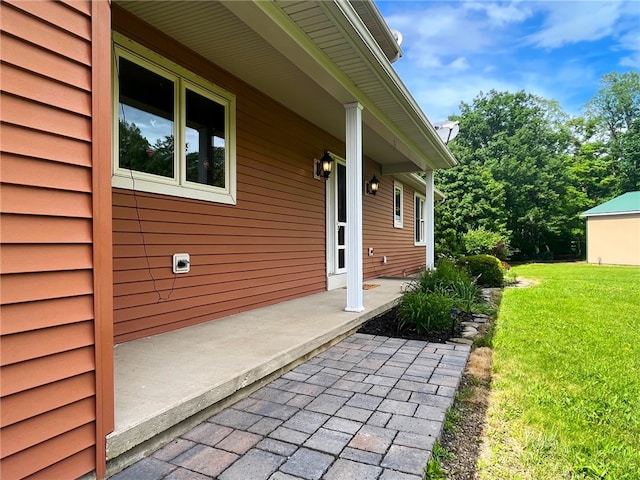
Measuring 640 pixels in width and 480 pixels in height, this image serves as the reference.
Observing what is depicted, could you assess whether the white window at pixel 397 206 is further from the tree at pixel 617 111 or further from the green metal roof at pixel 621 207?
the tree at pixel 617 111

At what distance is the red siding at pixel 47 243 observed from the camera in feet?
4.24

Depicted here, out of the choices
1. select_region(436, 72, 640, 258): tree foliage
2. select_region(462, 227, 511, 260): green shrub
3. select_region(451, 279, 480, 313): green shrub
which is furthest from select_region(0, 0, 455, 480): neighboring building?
select_region(436, 72, 640, 258): tree foliage

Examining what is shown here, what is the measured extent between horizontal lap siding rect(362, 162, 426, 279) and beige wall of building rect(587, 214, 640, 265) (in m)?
11.5

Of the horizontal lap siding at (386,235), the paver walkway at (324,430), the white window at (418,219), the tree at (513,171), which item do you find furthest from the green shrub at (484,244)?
the paver walkway at (324,430)

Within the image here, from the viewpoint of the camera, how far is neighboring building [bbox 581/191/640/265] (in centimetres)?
1670

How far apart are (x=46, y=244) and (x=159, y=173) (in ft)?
6.77

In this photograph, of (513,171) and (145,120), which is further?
(513,171)

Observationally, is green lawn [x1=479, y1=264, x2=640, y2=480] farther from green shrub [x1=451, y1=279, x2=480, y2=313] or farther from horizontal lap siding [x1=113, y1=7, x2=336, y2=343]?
horizontal lap siding [x1=113, y1=7, x2=336, y2=343]

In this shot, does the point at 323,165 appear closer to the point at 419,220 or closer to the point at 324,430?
the point at 324,430

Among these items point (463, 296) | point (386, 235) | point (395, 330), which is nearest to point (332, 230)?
point (463, 296)

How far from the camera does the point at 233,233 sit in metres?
4.21

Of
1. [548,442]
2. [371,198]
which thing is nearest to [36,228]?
[548,442]

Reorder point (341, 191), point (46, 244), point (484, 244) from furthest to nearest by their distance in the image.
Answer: point (484, 244) → point (341, 191) → point (46, 244)

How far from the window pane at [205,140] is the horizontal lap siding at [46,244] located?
7.09 ft
